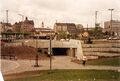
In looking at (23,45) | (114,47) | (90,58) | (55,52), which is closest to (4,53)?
(23,45)

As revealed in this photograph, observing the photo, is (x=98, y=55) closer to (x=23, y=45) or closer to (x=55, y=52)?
(x=55, y=52)

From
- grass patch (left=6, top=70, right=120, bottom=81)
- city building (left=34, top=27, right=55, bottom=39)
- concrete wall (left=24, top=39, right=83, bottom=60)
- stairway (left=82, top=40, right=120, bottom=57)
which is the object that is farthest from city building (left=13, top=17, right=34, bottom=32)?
grass patch (left=6, top=70, right=120, bottom=81)

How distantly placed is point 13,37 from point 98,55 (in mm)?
13102

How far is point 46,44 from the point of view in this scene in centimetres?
2536

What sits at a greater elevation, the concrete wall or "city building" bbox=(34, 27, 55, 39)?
"city building" bbox=(34, 27, 55, 39)

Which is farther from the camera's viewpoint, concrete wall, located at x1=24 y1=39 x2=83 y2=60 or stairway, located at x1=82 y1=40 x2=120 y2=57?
concrete wall, located at x1=24 y1=39 x2=83 y2=60

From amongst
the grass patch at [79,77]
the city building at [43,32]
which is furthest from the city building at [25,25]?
the grass patch at [79,77]

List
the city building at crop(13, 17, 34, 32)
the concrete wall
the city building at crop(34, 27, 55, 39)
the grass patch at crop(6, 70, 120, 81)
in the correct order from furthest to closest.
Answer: the city building at crop(34, 27, 55, 39) → the concrete wall → the city building at crop(13, 17, 34, 32) → the grass patch at crop(6, 70, 120, 81)

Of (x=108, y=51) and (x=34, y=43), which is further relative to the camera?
(x=34, y=43)

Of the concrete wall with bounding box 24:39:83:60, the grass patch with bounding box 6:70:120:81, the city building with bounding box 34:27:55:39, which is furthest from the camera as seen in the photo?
the city building with bounding box 34:27:55:39

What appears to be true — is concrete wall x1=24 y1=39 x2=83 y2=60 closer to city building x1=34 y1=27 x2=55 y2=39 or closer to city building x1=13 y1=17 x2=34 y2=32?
city building x1=34 y1=27 x2=55 y2=39

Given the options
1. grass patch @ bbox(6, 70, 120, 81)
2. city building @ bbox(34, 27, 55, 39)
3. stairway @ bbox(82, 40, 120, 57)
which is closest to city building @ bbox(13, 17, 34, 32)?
city building @ bbox(34, 27, 55, 39)

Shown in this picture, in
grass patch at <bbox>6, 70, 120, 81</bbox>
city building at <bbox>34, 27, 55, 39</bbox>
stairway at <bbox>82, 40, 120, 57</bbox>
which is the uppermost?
city building at <bbox>34, 27, 55, 39</bbox>

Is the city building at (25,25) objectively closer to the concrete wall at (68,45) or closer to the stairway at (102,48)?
the concrete wall at (68,45)
